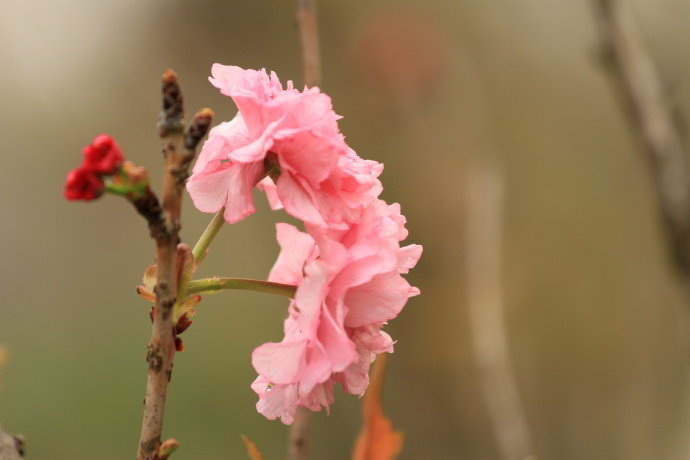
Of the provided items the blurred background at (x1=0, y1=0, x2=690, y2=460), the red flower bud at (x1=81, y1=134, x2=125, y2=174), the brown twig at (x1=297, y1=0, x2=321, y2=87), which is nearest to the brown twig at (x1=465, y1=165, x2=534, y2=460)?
the brown twig at (x1=297, y1=0, x2=321, y2=87)

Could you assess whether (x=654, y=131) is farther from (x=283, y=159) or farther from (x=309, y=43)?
(x=283, y=159)

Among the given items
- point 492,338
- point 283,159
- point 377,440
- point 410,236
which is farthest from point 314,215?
point 410,236

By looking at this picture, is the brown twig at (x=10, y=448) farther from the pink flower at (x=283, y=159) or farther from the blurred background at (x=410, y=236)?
the blurred background at (x=410, y=236)

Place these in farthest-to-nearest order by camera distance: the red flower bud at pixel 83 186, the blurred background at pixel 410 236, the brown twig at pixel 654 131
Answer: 1. the blurred background at pixel 410 236
2. the brown twig at pixel 654 131
3. the red flower bud at pixel 83 186

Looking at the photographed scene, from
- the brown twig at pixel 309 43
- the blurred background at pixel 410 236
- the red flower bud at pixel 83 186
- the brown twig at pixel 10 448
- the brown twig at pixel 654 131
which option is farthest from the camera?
the blurred background at pixel 410 236

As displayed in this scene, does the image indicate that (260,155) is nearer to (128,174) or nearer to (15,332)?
(128,174)

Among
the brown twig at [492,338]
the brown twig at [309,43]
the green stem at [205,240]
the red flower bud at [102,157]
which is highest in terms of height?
the brown twig at [309,43]

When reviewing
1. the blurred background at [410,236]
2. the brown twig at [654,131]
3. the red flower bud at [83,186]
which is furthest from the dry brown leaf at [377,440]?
the blurred background at [410,236]
